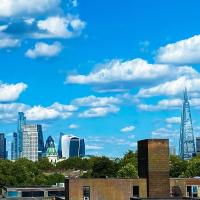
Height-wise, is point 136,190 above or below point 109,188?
below

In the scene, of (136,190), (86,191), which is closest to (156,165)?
(136,190)

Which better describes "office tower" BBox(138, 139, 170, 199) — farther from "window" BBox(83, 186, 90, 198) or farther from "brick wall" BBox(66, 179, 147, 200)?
"window" BBox(83, 186, 90, 198)

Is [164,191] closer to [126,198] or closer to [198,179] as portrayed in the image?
[126,198]

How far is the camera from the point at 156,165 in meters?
86.4

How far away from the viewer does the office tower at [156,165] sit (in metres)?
86.1

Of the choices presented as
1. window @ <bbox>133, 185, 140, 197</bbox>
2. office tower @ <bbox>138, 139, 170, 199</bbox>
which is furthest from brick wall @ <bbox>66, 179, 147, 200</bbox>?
office tower @ <bbox>138, 139, 170, 199</bbox>

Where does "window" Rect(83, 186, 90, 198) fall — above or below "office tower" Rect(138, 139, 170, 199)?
below

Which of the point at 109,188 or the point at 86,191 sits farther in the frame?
the point at 86,191

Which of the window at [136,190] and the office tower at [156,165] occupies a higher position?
the office tower at [156,165]

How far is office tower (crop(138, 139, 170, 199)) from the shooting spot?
86.1 meters

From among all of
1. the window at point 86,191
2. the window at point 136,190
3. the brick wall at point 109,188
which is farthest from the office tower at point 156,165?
the window at point 86,191

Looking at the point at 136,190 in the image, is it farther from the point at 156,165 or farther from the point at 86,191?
the point at 86,191

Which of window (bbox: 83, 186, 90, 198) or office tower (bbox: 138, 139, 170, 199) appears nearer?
office tower (bbox: 138, 139, 170, 199)

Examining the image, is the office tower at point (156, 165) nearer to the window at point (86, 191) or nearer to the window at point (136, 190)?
the window at point (136, 190)
